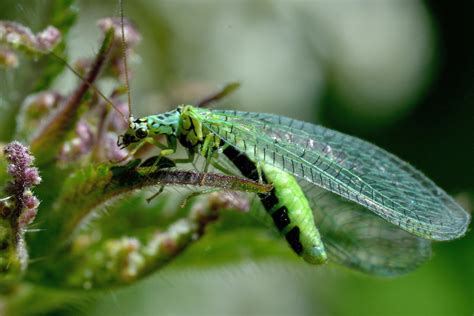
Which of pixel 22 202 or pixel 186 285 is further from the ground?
pixel 22 202

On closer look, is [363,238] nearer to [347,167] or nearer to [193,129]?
[347,167]

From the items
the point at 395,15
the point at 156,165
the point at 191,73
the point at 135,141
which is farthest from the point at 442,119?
the point at 156,165

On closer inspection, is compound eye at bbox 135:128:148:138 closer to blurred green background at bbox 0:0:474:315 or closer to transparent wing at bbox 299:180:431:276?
transparent wing at bbox 299:180:431:276

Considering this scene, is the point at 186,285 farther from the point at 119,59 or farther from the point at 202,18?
the point at 119,59

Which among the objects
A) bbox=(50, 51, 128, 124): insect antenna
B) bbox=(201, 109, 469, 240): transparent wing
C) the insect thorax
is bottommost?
bbox=(201, 109, 469, 240): transparent wing

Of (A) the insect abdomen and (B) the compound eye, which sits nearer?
(A) the insect abdomen

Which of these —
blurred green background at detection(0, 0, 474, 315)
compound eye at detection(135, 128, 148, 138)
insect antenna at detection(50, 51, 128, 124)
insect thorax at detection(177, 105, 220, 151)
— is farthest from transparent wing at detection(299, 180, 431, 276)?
blurred green background at detection(0, 0, 474, 315)

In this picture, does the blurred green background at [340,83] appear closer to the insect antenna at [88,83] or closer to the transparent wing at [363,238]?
the transparent wing at [363,238]
